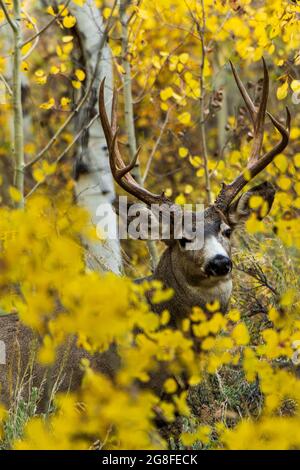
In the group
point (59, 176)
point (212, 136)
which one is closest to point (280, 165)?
point (59, 176)

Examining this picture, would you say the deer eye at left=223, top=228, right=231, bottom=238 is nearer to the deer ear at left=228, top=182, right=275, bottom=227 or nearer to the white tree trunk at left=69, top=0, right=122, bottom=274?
the deer ear at left=228, top=182, right=275, bottom=227

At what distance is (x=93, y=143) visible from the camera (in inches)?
344

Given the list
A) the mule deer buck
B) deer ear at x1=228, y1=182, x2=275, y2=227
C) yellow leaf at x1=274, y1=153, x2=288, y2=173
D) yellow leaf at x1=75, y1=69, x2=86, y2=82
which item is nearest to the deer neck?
the mule deer buck

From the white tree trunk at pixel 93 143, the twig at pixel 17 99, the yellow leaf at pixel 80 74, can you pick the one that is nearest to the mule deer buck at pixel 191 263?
the twig at pixel 17 99

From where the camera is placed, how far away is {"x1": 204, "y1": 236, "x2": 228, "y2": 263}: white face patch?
20.9 feet

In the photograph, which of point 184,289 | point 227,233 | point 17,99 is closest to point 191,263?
point 184,289

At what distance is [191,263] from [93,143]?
2.51m

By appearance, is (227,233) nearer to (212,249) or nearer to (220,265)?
(212,249)

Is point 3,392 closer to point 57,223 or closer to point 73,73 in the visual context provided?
point 57,223

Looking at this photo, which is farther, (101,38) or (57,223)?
(101,38)

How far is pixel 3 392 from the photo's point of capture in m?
6.77

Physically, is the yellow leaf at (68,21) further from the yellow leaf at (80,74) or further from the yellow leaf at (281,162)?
the yellow leaf at (281,162)

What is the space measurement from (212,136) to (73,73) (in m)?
9.05
